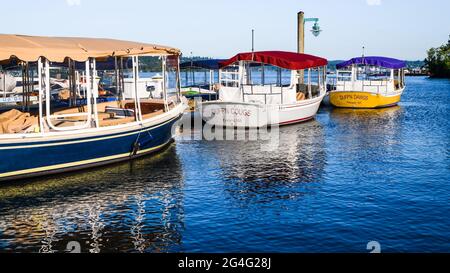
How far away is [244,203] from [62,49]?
856 centimetres

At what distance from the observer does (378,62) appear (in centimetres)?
4516

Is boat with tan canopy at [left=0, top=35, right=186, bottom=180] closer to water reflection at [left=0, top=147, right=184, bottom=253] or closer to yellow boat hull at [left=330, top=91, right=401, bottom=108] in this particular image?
water reflection at [left=0, top=147, right=184, bottom=253]

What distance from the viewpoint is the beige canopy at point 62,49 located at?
16531 mm

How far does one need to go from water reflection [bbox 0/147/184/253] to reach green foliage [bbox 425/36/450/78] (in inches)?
5272

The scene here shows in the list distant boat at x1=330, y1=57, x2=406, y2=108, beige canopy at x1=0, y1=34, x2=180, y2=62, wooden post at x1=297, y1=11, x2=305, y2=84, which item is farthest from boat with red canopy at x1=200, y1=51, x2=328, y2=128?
wooden post at x1=297, y1=11, x2=305, y2=84

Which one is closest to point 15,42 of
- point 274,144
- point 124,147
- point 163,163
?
point 124,147

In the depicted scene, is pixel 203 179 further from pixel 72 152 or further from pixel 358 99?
pixel 358 99

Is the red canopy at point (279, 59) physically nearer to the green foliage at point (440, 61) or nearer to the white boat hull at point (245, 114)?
the white boat hull at point (245, 114)

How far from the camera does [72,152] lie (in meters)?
18.0

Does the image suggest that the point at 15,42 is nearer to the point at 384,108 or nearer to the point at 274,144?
the point at 274,144

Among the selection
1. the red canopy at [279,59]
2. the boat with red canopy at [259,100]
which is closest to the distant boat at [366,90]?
the boat with red canopy at [259,100]

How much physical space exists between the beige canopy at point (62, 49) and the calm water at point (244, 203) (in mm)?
4290

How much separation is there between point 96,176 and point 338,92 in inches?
1186

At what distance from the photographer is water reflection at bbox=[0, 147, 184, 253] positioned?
1184 centimetres
